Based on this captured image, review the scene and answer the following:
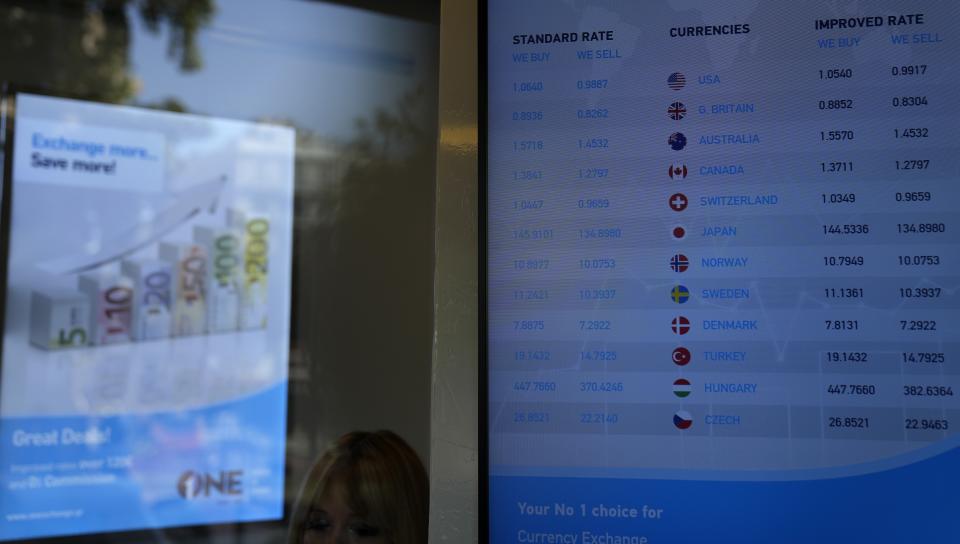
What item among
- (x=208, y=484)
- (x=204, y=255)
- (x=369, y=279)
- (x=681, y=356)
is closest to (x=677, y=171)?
(x=681, y=356)

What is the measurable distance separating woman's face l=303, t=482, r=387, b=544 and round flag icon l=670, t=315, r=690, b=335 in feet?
4.51

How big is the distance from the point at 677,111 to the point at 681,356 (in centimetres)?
38

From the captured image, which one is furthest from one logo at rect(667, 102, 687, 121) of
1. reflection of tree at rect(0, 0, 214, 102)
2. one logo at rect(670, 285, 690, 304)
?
reflection of tree at rect(0, 0, 214, 102)

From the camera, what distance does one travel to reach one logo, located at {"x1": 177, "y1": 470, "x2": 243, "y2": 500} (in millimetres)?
3326

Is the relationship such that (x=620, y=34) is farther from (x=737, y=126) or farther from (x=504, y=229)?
(x=504, y=229)

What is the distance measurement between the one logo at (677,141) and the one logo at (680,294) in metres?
0.22

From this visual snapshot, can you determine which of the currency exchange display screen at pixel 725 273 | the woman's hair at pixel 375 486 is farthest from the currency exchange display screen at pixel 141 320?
the currency exchange display screen at pixel 725 273

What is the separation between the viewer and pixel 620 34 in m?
1.25

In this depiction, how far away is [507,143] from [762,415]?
1.84 feet

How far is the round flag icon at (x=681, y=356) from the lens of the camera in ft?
3.84

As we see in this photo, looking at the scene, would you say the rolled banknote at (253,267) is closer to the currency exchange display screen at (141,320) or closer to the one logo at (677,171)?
the currency exchange display screen at (141,320)

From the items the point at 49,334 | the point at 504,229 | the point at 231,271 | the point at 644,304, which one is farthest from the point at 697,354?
the point at 49,334

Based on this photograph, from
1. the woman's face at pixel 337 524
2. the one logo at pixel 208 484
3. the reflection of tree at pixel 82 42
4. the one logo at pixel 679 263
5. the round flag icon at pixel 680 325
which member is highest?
the reflection of tree at pixel 82 42

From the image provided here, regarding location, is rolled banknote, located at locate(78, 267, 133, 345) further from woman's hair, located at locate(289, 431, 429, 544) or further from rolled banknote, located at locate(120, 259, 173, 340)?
woman's hair, located at locate(289, 431, 429, 544)
